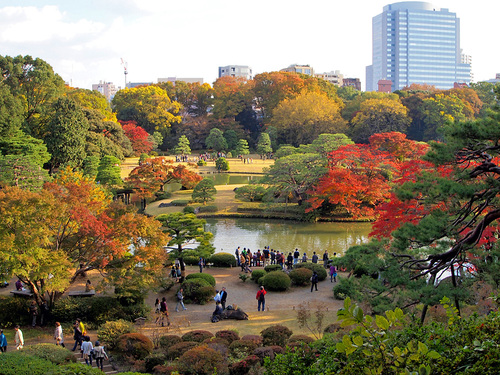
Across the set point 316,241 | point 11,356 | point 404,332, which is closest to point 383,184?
point 316,241

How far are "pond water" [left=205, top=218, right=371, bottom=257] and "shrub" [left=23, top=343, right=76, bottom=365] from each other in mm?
12105

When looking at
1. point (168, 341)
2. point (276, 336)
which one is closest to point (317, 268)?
point (276, 336)

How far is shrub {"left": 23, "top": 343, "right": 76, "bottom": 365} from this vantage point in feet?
33.0

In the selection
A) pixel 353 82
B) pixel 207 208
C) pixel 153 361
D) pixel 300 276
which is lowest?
pixel 153 361

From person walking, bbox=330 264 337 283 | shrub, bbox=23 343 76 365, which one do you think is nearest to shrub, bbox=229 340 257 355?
shrub, bbox=23 343 76 365

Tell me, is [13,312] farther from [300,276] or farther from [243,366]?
[300,276]

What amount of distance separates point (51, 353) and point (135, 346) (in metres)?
1.74

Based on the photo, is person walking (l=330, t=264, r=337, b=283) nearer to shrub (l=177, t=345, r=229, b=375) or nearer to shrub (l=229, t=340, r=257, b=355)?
shrub (l=229, t=340, r=257, b=355)

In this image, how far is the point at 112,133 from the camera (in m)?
42.2

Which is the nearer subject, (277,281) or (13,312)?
(13,312)

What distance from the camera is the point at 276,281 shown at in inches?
631

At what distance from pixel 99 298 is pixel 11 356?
4806 mm

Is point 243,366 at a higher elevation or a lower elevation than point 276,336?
higher

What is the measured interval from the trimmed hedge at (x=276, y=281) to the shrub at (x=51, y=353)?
23.6ft
